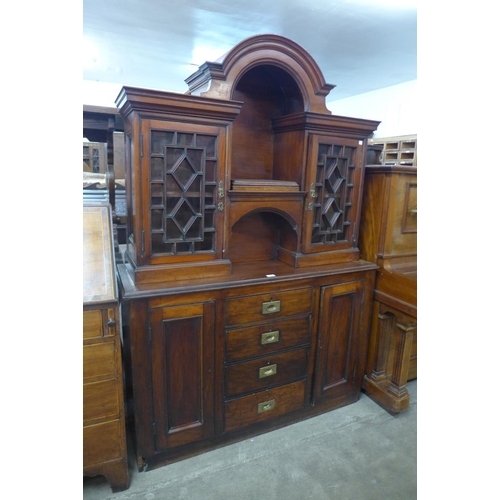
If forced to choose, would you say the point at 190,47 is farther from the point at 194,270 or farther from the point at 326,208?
the point at 194,270

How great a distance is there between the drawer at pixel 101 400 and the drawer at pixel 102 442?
44mm

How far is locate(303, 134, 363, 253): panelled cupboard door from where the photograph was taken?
6.24 feet

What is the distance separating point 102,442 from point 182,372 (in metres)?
0.42

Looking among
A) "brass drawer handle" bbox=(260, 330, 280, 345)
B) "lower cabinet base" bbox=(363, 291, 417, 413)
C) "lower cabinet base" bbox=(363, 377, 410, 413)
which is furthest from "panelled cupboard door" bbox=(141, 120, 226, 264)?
"lower cabinet base" bbox=(363, 377, 410, 413)

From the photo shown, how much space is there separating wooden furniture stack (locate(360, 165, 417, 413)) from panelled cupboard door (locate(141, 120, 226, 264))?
976 millimetres

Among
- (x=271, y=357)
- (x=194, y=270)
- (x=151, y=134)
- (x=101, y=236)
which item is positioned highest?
(x=151, y=134)

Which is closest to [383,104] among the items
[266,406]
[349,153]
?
[349,153]

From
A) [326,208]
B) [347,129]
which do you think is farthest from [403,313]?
[347,129]

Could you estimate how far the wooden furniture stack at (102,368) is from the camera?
1.38 meters

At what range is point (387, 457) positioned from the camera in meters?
1.83

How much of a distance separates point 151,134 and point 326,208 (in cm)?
102

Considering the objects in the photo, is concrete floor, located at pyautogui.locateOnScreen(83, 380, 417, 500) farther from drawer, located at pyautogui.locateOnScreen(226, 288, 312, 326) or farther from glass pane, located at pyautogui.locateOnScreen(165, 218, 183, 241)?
glass pane, located at pyautogui.locateOnScreen(165, 218, 183, 241)

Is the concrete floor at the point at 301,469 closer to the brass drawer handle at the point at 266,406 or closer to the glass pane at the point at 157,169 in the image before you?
the brass drawer handle at the point at 266,406

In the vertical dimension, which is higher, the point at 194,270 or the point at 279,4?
the point at 279,4
